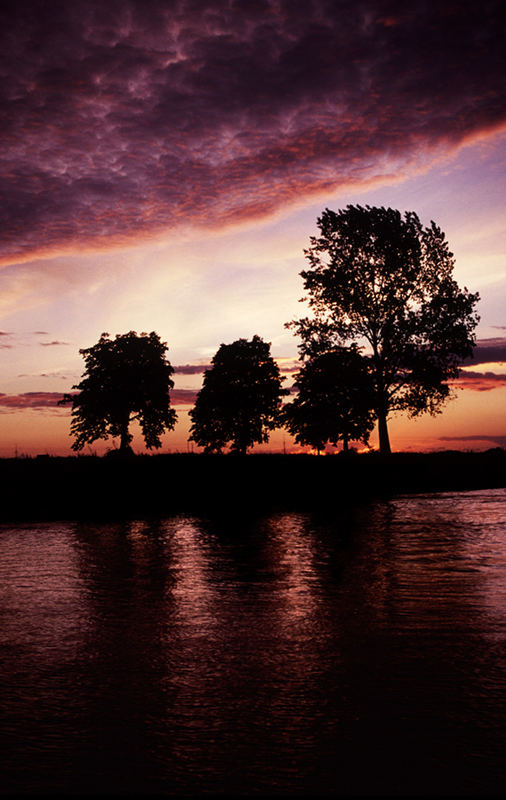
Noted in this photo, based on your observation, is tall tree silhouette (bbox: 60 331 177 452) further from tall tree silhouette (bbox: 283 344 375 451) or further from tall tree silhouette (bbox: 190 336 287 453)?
tall tree silhouette (bbox: 283 344 375 451)

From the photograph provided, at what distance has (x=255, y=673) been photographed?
4707 mm

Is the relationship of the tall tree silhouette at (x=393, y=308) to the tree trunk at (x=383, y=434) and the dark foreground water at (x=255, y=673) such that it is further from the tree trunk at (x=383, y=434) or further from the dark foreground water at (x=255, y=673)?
the dark foreground water at (x=255, y=673)

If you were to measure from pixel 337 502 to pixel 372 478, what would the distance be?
576 centimetres

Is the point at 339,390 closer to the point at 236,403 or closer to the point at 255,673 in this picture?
the point at 236,403

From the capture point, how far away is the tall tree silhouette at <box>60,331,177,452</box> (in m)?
51.8

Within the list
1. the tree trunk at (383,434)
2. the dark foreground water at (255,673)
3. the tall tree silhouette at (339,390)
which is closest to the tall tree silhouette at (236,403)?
the tall tree silhouette at (339,390)

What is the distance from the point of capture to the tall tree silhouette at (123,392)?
5181 centimetres

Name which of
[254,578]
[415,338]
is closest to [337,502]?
[254,578]

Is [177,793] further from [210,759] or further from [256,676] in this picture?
[256,676]

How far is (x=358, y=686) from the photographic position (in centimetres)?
435

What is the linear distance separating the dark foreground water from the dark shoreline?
23.1 ft

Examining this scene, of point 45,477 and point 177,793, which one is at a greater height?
point 45,477

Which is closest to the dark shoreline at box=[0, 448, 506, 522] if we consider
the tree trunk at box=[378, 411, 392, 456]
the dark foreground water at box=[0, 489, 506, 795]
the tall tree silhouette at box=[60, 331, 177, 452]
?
the dark foreground water at box=[0, 489, 506, 795]

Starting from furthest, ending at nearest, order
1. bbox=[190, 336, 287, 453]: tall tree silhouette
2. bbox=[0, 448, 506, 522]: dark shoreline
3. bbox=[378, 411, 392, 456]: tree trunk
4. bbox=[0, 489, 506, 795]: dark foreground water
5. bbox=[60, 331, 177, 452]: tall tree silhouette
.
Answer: bbox=[190, 336, 287, 453]: tall tree silhouette, bbox=[60, 331, 177, 452]: tall tree silhouette, bbox=[378, 411, 392, 456]: tree trunk, bbox=[0, 448, 506, 522]: dark shoreline, bbox=[0, 489, 506, 795]: dark foreground water
